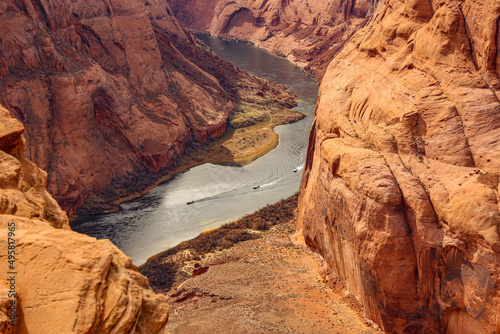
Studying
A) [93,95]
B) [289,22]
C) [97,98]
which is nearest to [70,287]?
[93,95]

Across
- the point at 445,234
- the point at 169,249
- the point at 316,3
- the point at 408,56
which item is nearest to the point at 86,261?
the point at 445,234

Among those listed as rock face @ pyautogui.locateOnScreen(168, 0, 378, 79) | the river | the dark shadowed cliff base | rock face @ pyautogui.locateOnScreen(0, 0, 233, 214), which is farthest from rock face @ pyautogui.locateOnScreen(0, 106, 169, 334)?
rock face @ pyautogui.locateOnScreen(168, 0, 378, 79)

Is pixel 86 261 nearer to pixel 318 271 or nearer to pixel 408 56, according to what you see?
pixel 318 271

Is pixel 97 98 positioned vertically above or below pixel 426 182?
below

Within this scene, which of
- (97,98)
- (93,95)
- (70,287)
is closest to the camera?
(70,287)

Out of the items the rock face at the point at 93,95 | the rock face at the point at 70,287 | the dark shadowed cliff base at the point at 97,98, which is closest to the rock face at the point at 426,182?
the rock face at the point at 70,287

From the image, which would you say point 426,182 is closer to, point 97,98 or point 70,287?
point 70,287
